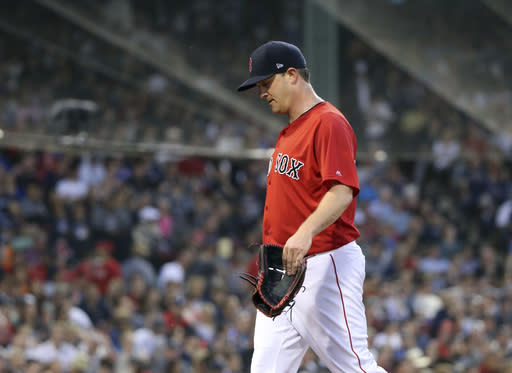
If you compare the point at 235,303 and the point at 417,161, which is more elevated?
the point at 417,161

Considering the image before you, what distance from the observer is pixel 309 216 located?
2764 mm

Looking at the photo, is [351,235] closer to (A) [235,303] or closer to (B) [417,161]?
(A) [235,303]

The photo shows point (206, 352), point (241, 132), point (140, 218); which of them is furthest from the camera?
point (241, 132)

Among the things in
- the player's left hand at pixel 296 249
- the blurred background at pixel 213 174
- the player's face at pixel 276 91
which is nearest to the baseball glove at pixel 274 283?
the player's left hand at pixel 296 249

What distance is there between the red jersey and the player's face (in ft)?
0.30

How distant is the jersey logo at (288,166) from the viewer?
291 centimetres

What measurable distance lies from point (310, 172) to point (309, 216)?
0.20 meters

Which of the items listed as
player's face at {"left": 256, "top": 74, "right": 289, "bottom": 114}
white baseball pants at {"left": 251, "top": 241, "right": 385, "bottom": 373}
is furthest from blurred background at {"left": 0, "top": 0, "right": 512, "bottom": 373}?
player's face at {"left": 256, "top": 74, "right": 289, "bottom": 114}

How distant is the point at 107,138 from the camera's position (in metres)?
11.2

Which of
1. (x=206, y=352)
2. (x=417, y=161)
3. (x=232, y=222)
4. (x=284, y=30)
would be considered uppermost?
(x=284, y=30)

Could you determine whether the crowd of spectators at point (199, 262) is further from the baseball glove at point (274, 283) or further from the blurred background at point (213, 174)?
the baseball glove at point (274, 283)

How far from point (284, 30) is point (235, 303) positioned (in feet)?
17.3

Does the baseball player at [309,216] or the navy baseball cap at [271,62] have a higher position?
the navy baseball cap at [271,62]

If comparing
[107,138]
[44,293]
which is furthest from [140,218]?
[44,293]
